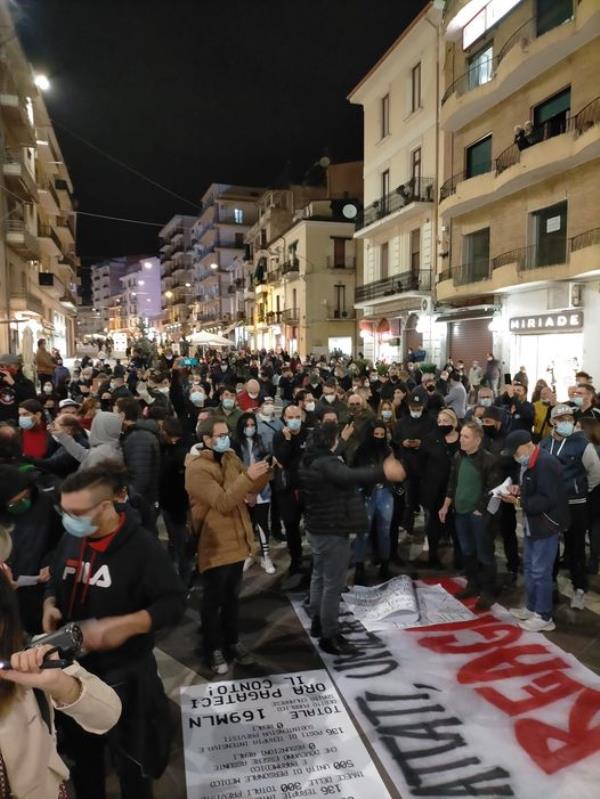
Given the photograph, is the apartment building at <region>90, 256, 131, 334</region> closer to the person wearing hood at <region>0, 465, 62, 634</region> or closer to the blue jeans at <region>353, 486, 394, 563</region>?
the blue jeans at <region>353, 486, 394, 563</region>

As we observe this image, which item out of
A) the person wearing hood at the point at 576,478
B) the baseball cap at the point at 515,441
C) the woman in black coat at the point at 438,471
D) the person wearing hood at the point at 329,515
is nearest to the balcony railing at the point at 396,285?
the woman in black coat at the point at 438,471

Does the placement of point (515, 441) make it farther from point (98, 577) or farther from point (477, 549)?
point (98, 577)

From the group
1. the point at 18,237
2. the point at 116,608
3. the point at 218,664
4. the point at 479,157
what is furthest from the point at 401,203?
the point at 116,608

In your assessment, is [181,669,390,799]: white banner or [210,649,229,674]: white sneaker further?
[210,649,229,674]: white sneaker

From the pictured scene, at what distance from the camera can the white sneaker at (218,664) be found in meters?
4.29

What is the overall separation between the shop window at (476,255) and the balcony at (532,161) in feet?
3.50

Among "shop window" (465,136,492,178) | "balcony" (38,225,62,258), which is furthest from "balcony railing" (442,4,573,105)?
"balcony" (38,225,62,258)

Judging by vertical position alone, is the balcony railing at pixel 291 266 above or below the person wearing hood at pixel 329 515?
above

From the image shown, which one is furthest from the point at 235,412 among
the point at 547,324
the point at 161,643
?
the point at 547,324

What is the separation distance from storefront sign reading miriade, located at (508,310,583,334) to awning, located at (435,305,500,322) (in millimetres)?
1093

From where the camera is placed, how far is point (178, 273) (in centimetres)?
8306

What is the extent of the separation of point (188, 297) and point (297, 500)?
253 feet

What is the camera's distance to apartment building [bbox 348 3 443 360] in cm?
2331

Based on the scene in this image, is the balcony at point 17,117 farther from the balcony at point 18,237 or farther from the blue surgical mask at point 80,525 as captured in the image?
the blue surgical mask at point 80,525
